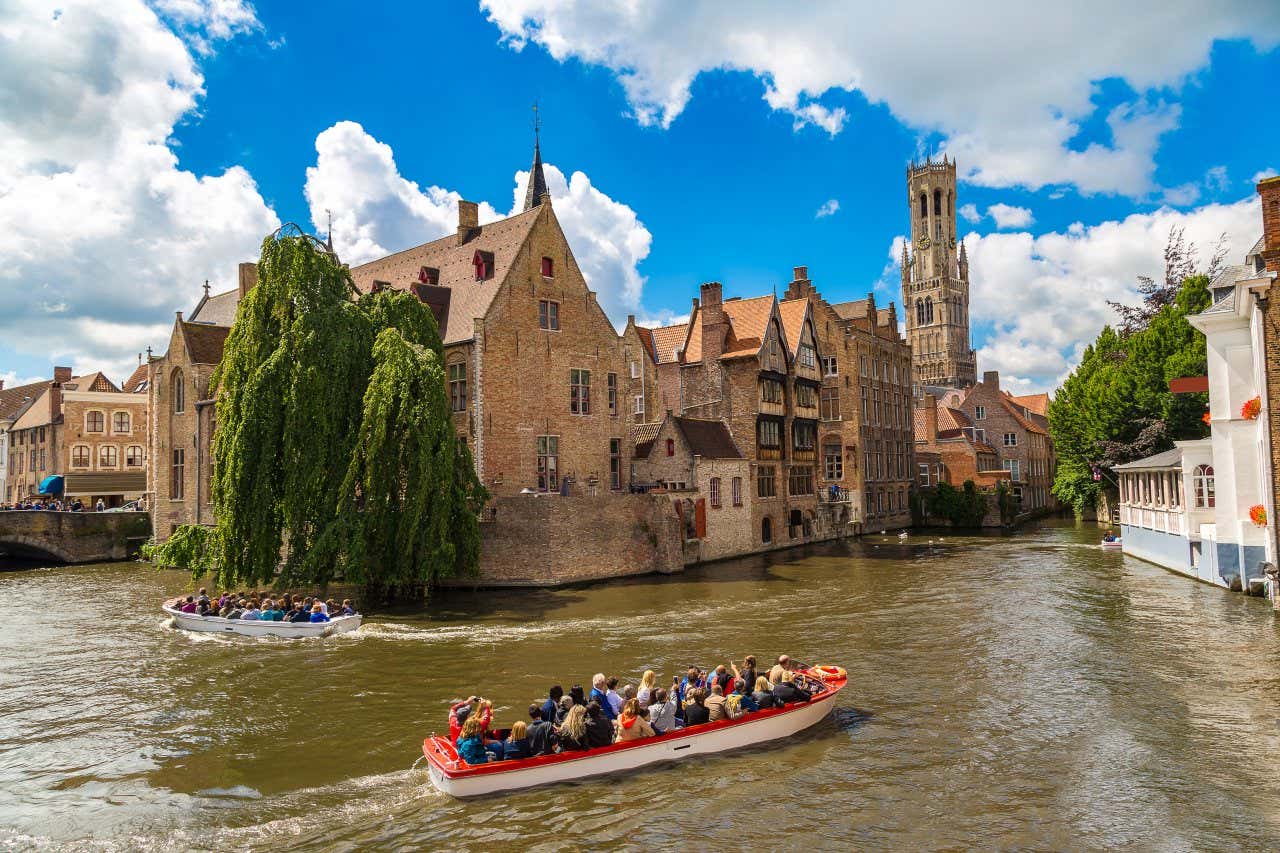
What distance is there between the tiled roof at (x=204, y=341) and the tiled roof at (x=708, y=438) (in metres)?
24.2

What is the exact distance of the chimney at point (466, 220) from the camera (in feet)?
132

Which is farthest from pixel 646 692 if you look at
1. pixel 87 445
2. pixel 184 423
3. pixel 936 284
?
pixel 936 284

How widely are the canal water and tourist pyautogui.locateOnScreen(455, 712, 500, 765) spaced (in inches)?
24.5

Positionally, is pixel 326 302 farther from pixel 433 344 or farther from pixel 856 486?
pixel 856 486

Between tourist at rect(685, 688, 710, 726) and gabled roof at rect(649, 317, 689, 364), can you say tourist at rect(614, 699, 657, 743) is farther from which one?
gabled roof at rect(649, 317, 689, 364)

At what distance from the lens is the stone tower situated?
13662 cm

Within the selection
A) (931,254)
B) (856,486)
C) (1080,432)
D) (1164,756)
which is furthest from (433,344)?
(931,254)

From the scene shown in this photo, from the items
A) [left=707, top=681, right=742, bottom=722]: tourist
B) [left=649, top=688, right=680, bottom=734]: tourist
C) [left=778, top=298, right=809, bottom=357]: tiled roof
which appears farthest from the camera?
[left=778, top=298, right=809, bottom=357]: tiled roof

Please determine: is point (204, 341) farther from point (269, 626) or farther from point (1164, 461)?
point (1164, 461)

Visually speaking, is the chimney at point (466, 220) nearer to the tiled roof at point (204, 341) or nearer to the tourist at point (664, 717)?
the tiled roof at point (204, 341)

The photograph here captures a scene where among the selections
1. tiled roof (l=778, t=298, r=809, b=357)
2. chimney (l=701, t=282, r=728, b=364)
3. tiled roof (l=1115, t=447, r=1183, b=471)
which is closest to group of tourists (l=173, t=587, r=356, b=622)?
chimney (l=701, t=282, r=728, b=364)

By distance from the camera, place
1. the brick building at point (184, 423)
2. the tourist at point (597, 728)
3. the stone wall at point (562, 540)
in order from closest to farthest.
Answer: the tourist at point (597, 728) → the stone wall at point (562, 540) → the brick building at point (184, 423)

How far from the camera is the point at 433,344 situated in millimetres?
30203

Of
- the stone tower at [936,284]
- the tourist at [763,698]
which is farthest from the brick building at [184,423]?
the stone tower at [936,284]
